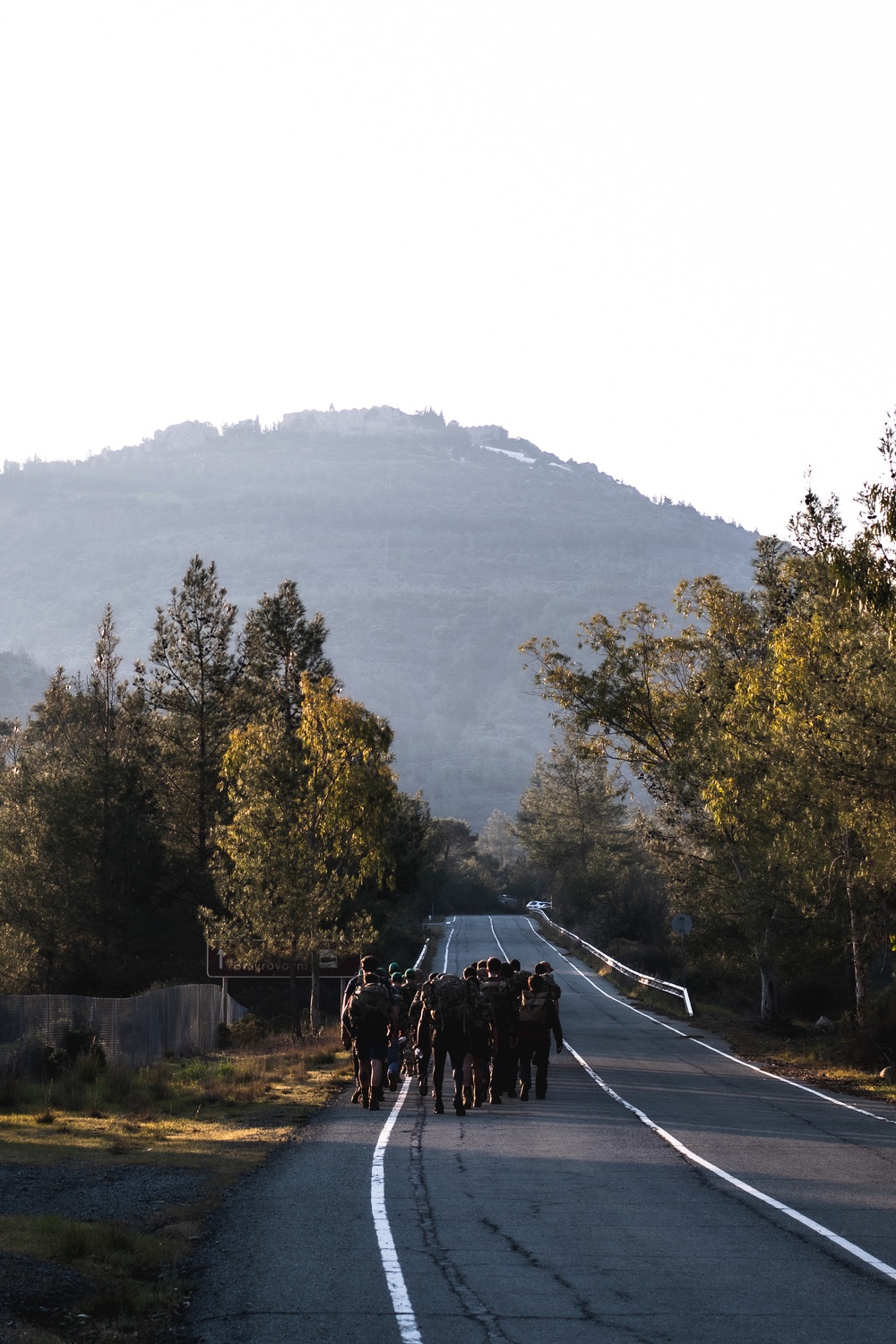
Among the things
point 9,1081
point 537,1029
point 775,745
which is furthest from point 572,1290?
point 9,1081

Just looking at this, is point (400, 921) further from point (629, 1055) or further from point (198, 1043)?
point (629, 1055)

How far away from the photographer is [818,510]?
2794cm

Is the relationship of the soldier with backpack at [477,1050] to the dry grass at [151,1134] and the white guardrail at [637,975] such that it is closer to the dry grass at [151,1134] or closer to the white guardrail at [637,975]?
the dry grass at [151,1134]

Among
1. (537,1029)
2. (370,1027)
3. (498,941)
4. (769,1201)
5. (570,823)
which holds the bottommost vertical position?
(498,941)

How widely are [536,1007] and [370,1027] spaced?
241 centimetres

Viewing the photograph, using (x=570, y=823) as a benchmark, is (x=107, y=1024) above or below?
below

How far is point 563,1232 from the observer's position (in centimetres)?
1023

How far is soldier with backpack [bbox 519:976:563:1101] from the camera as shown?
19.2 meters

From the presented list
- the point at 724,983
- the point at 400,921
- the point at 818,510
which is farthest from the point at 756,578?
the point at 400,921

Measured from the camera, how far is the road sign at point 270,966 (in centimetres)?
3569

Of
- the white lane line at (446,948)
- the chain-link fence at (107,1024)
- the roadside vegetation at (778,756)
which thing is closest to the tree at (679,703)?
the roadside vegetation at (778,756)

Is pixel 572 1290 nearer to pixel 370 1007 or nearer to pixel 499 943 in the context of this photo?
pixel 370 1007

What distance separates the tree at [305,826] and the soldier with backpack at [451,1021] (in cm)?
1659

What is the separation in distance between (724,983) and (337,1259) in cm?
4929
